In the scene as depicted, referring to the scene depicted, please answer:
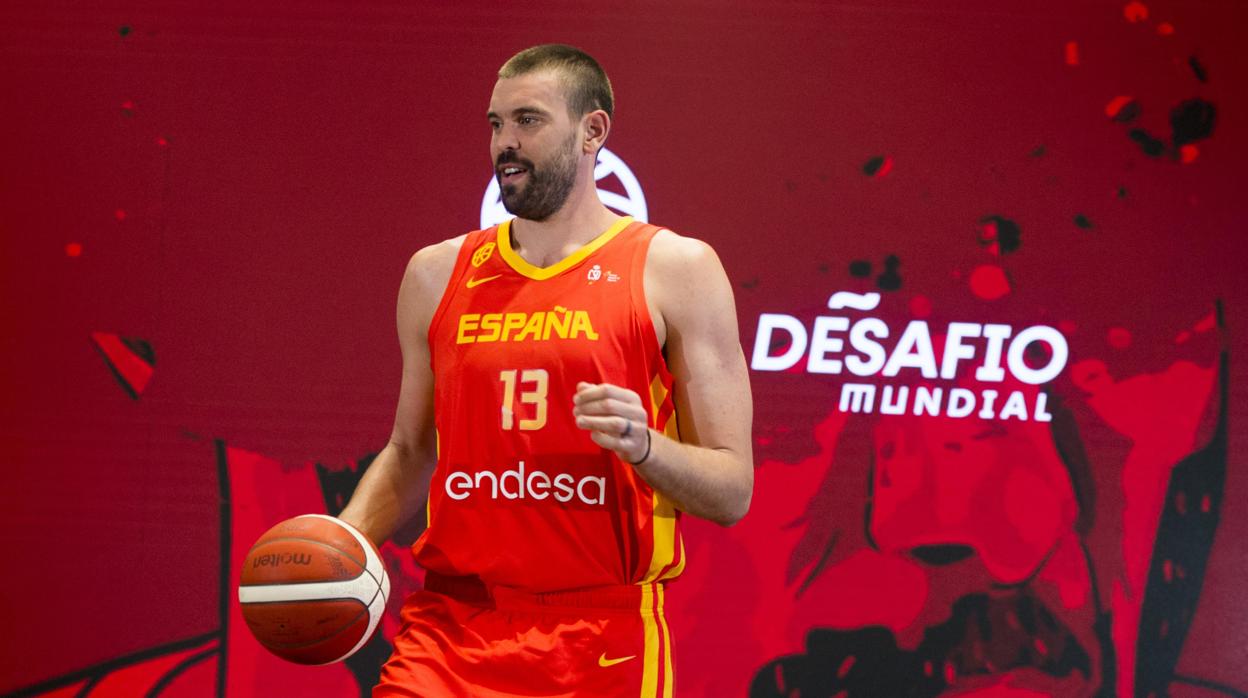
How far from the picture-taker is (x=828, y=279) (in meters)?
3.74

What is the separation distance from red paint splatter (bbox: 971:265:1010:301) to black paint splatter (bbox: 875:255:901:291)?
0.22 meters

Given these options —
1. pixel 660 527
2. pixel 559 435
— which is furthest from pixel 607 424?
pixel 660 527

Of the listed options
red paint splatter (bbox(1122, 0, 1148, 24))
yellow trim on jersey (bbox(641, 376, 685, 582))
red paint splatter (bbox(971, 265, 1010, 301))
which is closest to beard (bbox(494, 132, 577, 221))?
yellow trim on jersey (bbox(641, 376, 685, 582))

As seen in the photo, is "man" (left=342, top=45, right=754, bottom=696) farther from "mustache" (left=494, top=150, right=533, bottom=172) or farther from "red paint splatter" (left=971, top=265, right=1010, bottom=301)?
"red paint splatter" (left=971, top=265, right=1010, bottom=301)

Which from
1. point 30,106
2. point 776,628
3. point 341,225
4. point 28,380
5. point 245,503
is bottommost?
point 776,628

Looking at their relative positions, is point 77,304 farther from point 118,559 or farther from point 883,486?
point 883,486

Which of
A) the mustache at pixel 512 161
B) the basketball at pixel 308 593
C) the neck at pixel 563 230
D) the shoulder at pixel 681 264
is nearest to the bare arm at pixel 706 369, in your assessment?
the shoulder at pixel 681 264

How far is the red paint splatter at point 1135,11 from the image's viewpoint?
12.3ft

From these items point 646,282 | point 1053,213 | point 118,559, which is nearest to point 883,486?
point 1053,213

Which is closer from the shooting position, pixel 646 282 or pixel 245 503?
pixel 646 282

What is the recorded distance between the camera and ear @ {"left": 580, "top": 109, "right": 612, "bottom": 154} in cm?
235

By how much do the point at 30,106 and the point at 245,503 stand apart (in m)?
1.35

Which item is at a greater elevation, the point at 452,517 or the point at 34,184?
the point at 34,184

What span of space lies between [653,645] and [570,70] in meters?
1.03
